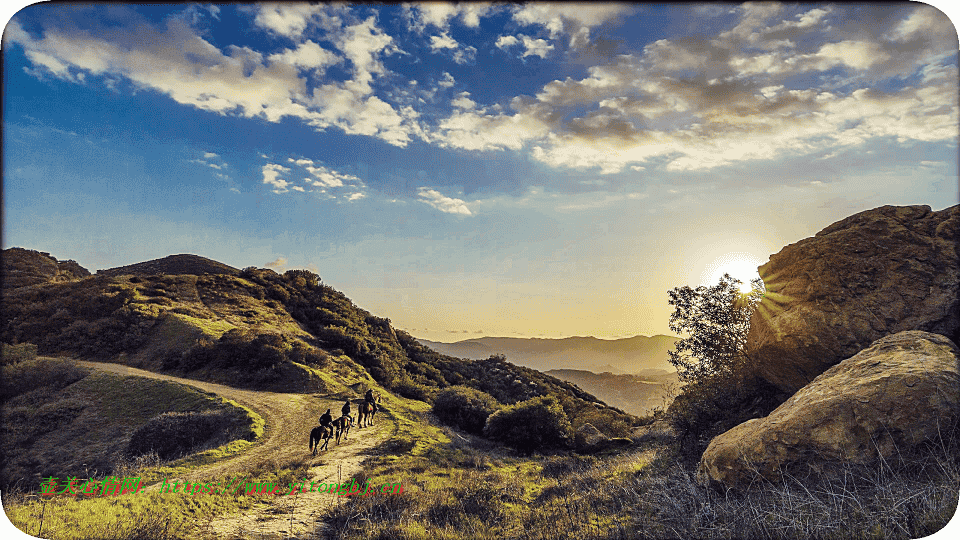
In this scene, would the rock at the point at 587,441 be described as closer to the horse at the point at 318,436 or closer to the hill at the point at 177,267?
the horse at the point at 318,436

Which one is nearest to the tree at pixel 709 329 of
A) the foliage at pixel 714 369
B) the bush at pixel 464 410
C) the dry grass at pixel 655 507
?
the foliage at pixel 714 369

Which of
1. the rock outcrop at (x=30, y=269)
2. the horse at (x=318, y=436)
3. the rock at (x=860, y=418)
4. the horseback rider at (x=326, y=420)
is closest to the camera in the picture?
the rock at (x=860, y=418)

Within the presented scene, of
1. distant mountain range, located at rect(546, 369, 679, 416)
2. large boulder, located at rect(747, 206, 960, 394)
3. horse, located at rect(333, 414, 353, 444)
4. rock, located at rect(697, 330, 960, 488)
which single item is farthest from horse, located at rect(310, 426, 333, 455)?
large boulder, located at rect(747, 206, 960, 394)

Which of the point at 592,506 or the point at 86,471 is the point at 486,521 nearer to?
the point at 592,506

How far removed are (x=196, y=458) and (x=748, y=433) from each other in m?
16.0

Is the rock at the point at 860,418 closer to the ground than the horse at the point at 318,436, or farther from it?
farther from it

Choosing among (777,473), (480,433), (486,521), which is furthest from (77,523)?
(480,433)

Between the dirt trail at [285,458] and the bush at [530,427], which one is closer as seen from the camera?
the dirt trail at [285,458]

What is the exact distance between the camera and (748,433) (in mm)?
7746

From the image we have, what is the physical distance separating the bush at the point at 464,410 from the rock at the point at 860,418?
1972cm

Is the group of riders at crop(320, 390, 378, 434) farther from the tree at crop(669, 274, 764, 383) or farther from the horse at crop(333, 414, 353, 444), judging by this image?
the tree at crop(669, 274, 764, 383)

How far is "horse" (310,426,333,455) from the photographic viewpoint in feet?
49.4

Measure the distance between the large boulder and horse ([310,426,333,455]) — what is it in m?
14.4

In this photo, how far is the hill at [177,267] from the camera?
5103 centimetres
